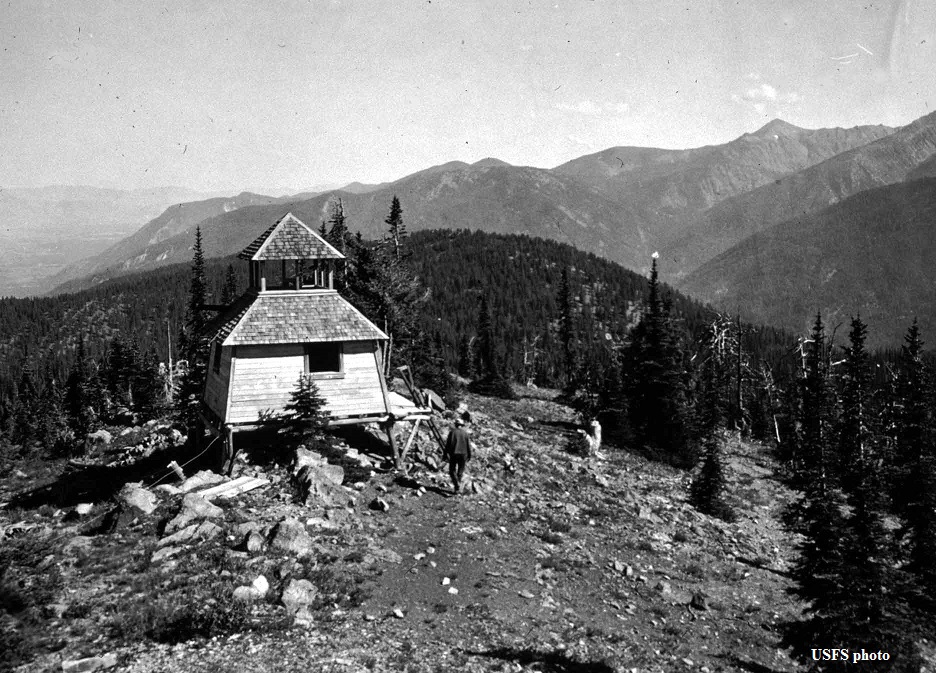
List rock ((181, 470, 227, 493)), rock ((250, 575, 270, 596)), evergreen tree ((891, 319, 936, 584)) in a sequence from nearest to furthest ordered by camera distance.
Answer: rock ((250, 575, 270, 596))
rock ((181, 470, 227, 493))
evergreen tree ((891, 319, 936, 584))

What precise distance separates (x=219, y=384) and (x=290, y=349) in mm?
3739

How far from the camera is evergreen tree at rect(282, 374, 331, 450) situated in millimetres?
21531

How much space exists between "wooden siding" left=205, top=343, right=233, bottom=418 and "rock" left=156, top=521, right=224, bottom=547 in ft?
24.8

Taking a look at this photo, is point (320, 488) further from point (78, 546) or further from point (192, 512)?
point (78, 546)

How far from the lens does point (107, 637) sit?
35.6ft

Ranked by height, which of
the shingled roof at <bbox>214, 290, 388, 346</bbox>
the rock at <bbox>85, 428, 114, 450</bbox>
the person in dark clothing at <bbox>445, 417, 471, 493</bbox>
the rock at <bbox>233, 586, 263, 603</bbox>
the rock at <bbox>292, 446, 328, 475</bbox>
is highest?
the shingled roof at <bbox>214, 290, 388, 346</bbox>

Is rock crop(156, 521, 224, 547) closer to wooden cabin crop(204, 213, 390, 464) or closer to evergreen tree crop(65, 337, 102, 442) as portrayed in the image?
wooden cabin crop(204, 213, 390, 464)

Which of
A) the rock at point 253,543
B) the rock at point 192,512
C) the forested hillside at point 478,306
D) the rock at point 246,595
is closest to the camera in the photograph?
the rock at point 246,595

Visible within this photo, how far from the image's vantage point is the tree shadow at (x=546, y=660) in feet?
37.2

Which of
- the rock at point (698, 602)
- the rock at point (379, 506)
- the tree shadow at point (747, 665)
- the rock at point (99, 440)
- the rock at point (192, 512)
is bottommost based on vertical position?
the rock at point (99, 440)

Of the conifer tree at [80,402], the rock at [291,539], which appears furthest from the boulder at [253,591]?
the conifer tree at [80,402]

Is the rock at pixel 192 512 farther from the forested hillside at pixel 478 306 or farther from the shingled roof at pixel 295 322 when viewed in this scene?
the forested hillside at pixel 478 306

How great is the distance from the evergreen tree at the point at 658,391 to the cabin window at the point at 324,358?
28.1 m

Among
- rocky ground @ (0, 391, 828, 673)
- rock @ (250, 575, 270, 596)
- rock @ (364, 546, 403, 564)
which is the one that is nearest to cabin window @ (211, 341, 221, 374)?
rocky ground @ (0, 391, 828, 673)
